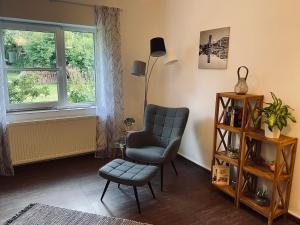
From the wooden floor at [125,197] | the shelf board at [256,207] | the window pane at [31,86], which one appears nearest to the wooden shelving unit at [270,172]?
the shelf board at [256,207]

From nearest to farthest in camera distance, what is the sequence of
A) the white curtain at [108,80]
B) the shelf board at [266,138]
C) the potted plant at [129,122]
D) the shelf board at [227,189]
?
the shelf board at [266,138], the shelf board at [227,189], the white curtain at [108,80], the potted plant at [129,122]

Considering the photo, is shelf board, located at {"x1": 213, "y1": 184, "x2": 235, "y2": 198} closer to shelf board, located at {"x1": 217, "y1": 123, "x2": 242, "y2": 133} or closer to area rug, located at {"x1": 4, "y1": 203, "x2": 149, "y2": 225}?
shelf board, located at {"x1": 217, "y1": 123, "x2": 242, "y2": 133}

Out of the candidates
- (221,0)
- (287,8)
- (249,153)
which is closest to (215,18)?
(221,0)

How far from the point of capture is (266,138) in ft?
6.99

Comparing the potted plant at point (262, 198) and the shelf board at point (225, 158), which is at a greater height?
→ the shelf board at point (225, 158)

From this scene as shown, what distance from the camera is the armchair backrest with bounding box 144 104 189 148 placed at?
309 centimetres

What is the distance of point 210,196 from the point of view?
265cm

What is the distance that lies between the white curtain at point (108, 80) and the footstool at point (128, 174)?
112 centimetres

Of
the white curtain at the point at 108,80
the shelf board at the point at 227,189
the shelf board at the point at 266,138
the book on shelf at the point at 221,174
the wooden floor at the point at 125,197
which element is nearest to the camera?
the shelf board at the point at 266,138

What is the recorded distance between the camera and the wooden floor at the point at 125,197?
227 cm

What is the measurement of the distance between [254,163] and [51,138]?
2.66m

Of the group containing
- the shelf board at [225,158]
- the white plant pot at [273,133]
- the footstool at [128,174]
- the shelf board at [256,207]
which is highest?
the white plant pot at [273,133]

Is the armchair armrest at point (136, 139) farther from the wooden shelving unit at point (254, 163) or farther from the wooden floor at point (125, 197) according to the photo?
the wooden shelving unit at point (254, 163)

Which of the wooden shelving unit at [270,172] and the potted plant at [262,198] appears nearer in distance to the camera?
the wooden shelving unit at [270,172]
